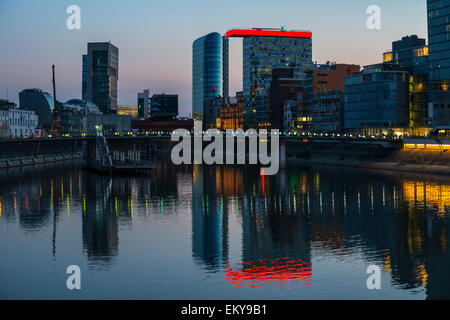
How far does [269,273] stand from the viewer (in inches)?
1695

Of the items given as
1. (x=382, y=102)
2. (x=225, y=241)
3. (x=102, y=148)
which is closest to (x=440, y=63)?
(x=382, y=102)

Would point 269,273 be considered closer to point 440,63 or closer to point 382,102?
point 382,102

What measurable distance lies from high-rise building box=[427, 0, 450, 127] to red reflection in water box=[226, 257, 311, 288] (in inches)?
5517

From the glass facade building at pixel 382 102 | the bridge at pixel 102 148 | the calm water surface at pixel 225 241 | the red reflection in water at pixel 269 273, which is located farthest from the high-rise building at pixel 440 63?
the red reflection in water at pixel 269 273

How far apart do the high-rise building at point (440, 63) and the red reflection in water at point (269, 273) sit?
140136 mm

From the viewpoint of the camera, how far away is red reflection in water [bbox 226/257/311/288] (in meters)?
40.6

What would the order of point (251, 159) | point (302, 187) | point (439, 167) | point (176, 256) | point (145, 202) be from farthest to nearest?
point (251, 159)
point (439, 167)
point (302, 187)
point (145, 202)
point (176, 256)

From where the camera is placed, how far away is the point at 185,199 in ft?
287

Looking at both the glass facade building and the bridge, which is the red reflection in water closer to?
the bridge

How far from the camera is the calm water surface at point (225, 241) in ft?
131

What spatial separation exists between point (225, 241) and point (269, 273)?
12482mm

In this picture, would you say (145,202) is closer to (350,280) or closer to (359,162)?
(350,280)
